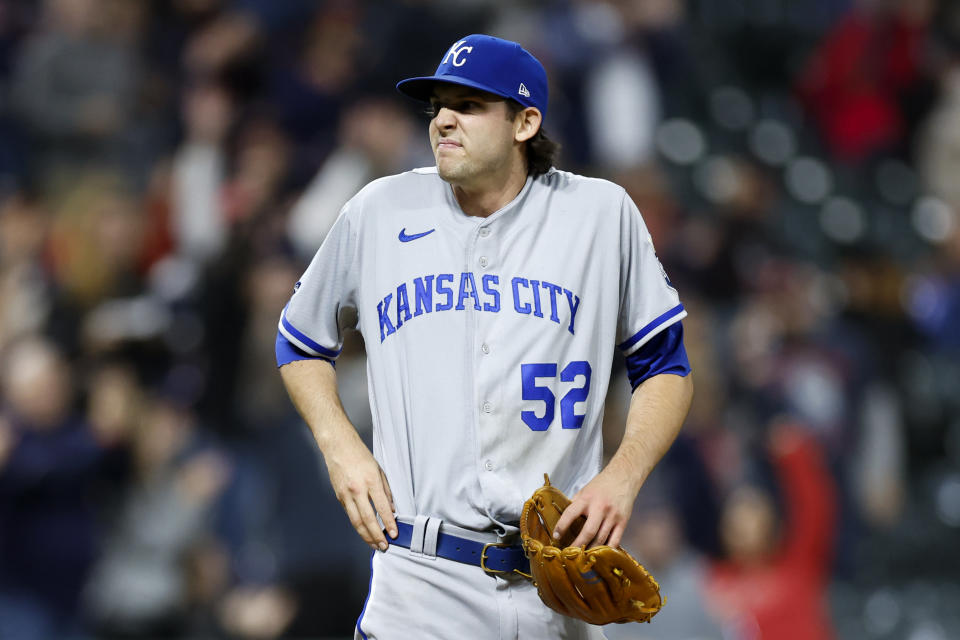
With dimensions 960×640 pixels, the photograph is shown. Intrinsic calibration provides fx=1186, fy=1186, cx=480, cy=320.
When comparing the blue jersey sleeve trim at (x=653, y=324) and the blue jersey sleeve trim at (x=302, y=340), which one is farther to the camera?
the blue jersey sleeve trim at (x=302, y=340)

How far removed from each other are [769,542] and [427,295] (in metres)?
3.83

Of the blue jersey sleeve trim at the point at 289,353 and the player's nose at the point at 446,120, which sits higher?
the player's nose at the point at 446,120

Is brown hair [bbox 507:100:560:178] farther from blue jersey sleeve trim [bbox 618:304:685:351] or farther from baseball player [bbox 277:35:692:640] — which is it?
blue jersey sleeve trim [bbox 618:304:685:351]

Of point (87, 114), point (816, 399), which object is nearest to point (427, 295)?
point (816, 399)

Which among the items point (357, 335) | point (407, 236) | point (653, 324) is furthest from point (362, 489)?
point (357, 335)

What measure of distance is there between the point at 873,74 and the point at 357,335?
4718 millimetres

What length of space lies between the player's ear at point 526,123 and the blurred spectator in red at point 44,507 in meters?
4.01

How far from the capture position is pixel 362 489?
2.66m

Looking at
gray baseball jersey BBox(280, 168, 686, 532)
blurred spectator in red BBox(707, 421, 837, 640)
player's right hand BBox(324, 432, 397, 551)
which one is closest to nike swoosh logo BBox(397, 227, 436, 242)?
gray baseball jersey BBox(280, 168, 686, 532)

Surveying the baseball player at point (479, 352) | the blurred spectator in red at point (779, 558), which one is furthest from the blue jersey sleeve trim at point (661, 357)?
the blurred spectator in red at point (779, 558)

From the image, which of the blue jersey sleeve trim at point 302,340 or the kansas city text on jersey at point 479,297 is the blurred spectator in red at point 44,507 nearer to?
the blue jersey sleeve trim at point 302,340

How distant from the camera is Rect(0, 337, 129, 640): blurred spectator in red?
596 centimetres

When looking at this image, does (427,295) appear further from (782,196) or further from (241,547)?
(782,196)

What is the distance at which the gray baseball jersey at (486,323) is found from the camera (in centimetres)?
274
